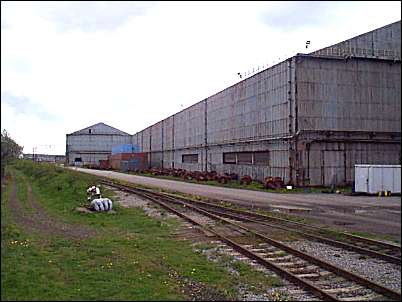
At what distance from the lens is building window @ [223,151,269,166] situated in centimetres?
4044

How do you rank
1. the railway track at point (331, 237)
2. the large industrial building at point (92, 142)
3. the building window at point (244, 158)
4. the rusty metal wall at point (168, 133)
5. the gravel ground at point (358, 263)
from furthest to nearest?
the large industrial building at point (92, 142) → the rusty metal wall at point (168, 133) → the building window at point (244, 158) → the railway track at point (331, 237) → the gravel ground at point (358, 263)

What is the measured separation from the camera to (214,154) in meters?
53.4

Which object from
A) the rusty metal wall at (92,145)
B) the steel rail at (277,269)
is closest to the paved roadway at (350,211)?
the steel rail at (277,269)

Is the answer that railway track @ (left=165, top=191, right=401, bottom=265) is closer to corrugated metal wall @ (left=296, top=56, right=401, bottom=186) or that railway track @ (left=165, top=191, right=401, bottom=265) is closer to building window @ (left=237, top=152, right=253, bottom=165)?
corrugated metal wall @ (left=296, top=56, right=401, bottom=186)

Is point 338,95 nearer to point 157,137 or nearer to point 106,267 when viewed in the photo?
point 106,267

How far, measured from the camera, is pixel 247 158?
145ft

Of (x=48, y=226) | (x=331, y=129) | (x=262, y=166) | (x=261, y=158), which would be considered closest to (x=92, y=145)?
(x=261, y=158)

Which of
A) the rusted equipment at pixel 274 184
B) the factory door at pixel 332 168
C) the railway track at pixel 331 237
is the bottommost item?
the railway track at pixel 331 237

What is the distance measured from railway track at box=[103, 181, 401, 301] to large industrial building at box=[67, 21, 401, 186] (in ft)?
31.9

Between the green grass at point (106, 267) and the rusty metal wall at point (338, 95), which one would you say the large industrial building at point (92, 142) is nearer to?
the rusty metal wall at point (338, 95)

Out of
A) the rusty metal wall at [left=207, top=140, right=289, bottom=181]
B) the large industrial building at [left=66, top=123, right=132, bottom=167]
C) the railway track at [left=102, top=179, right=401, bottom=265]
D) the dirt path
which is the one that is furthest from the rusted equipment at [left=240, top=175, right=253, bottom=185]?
the large industrial building at [left=66, top=123, right=132, bottom=167]

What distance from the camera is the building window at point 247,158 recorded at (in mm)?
40438

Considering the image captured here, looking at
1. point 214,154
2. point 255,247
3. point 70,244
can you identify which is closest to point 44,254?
point 70,244

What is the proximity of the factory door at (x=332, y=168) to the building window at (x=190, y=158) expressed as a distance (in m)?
27.2
